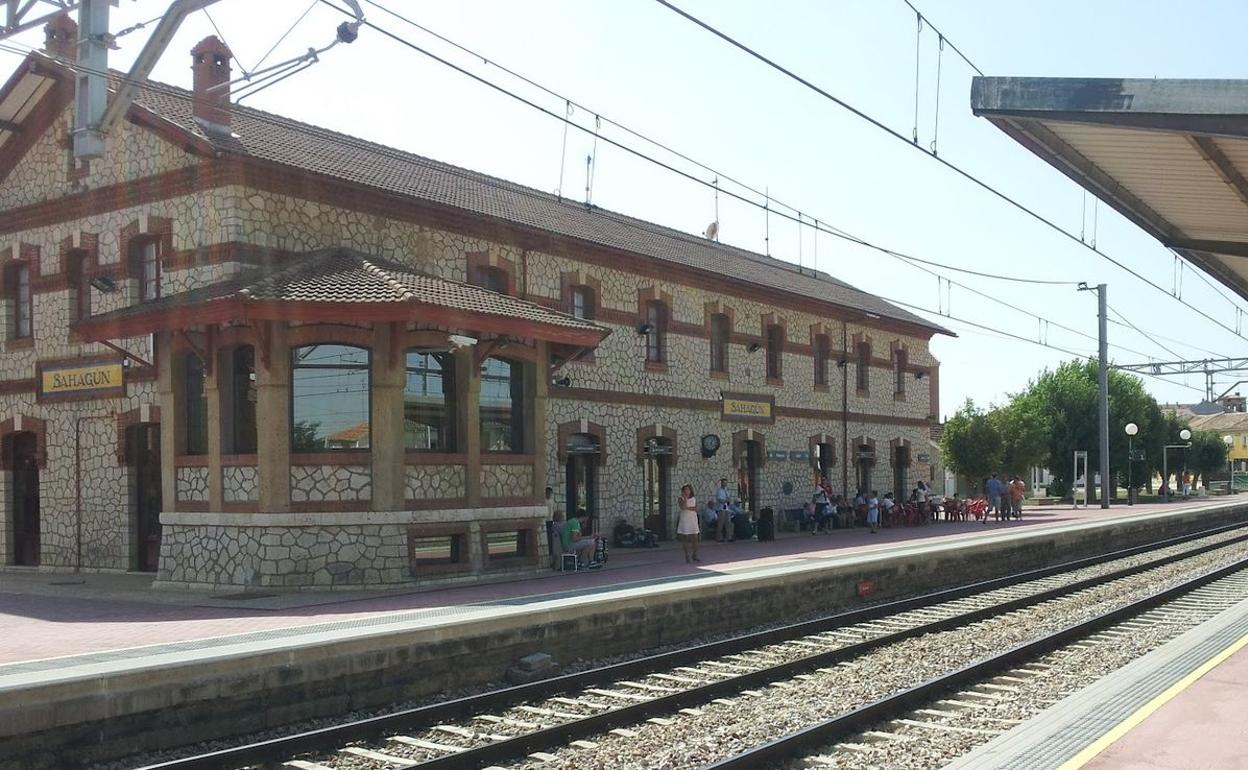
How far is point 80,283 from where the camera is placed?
21031mm

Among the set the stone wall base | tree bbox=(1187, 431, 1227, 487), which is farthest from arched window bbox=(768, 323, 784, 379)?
tree bbox=(1187, 431, 1227, 487)

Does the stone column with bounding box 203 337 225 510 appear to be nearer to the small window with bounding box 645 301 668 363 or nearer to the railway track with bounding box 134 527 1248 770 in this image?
the railway track with bounding box 134 527 1248 770

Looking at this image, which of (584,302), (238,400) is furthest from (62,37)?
(584,302)

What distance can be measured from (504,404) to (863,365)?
1833cm

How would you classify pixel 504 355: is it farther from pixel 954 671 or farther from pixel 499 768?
pixel 499 768

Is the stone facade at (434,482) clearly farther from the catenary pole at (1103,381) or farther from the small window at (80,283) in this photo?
the catenary pole at (1103,381)

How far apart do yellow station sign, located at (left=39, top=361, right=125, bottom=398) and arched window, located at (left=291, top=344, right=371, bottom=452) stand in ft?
15.8

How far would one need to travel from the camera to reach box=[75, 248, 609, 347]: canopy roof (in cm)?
1598

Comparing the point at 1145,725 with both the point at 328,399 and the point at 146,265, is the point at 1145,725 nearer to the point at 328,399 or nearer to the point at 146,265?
the point at 328,399

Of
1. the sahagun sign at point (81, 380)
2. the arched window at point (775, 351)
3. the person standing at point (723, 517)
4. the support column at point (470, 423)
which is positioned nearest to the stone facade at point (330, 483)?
the support column at point (470, 423)

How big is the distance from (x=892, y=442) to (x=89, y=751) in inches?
1207

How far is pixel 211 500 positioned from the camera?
1719 cm

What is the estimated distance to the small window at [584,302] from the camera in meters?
24.8

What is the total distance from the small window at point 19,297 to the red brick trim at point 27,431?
1.64m
